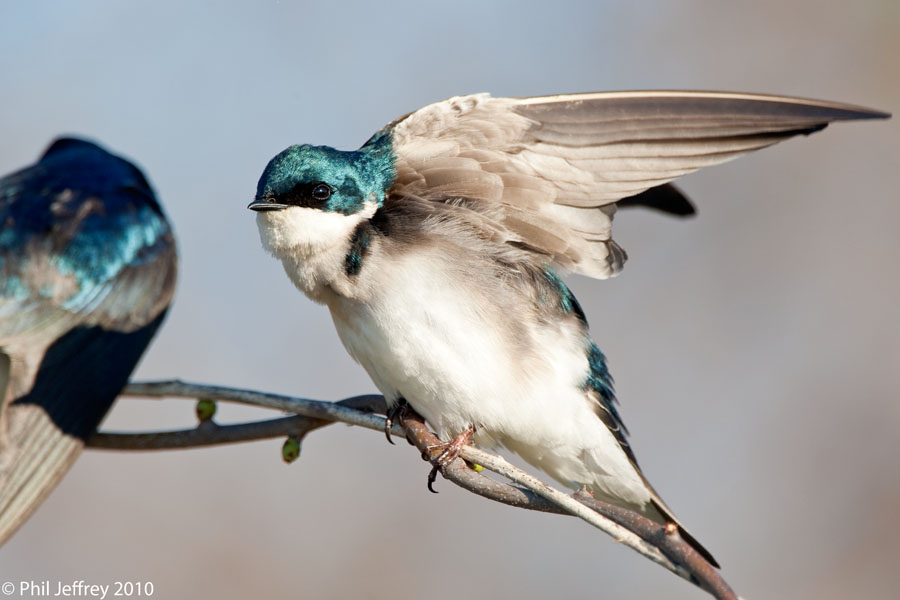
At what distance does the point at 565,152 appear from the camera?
181cm

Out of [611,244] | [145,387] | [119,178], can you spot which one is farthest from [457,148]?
[119,178]

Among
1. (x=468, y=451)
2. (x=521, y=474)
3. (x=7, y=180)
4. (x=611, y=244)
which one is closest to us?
(x=521, y=474)

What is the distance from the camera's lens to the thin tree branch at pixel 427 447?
1.09 m

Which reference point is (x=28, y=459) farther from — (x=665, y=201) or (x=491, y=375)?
(x=665, y=201)

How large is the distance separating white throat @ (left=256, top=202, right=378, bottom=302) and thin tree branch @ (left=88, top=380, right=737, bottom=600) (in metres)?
0.22

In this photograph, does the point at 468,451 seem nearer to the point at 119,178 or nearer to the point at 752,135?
the point at 752,135

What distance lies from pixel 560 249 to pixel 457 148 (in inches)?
10.3

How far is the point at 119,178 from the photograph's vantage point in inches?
92.4

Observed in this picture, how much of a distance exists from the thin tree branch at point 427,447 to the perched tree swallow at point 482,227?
139 millimetres

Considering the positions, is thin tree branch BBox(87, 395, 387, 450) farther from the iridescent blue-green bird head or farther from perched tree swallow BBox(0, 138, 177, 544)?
the iridescent blue-green bird head

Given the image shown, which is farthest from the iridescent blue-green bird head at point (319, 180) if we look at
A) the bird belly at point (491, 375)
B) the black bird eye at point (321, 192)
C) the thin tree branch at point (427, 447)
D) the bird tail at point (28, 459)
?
the bird tail at point (28, 459)

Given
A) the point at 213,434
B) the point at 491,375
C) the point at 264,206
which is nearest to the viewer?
the point at 213,434

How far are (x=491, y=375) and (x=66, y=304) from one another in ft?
2.60

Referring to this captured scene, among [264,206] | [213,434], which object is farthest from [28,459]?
[264,206]
